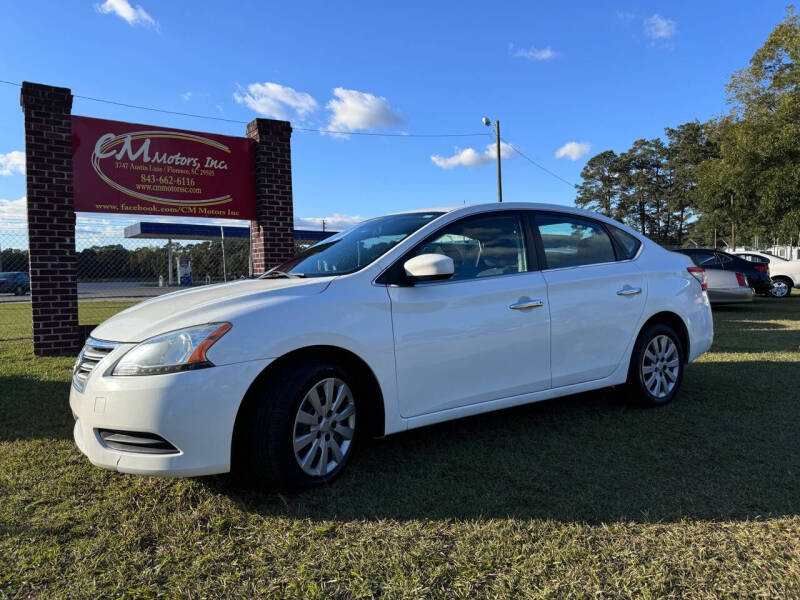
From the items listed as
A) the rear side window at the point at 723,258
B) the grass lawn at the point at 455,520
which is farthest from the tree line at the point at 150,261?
the rear side window at the point at 723,258

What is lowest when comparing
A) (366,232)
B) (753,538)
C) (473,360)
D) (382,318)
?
(753,538)

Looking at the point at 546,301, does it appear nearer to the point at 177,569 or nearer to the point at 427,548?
the point at 427,548

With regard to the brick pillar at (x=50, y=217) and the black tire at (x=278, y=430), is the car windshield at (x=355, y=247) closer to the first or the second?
the black tire at (x=278, y=430)

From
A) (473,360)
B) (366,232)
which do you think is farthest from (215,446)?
(366,232)

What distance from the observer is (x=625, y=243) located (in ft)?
15.1

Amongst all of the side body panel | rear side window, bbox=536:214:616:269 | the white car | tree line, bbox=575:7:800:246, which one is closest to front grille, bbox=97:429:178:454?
the white car

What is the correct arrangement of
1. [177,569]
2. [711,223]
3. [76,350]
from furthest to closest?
[711,223] → [76,350] → [177,569]

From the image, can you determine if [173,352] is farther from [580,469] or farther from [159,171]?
[159,171]

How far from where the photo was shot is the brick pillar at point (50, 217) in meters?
6.79

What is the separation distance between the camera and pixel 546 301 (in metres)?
3.81

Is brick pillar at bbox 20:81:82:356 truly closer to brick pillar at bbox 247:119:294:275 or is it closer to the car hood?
brick pillar at bbox 247:119:294:275

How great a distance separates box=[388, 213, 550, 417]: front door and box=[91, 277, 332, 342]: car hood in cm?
62

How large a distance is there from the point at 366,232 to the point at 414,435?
148cm

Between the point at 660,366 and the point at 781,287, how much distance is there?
50.6ft
